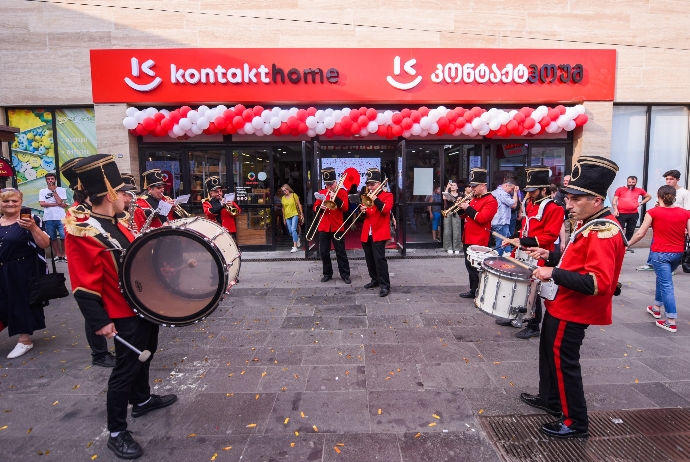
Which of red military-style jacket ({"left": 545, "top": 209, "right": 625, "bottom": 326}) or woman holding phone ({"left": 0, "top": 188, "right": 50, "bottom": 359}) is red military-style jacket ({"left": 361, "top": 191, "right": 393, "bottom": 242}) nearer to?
red military-style jacket ({"left": 545, "top": 209, "right": 625, "bottom": 326})

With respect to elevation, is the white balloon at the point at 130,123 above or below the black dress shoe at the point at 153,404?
above

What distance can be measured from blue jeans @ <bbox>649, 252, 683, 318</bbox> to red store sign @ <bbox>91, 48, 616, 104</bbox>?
592 centimetres

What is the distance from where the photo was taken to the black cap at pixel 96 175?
2758 mm

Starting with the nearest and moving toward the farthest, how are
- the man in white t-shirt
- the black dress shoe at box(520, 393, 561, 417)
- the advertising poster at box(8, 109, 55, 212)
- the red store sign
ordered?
1. the black dress shoe at box(520, 393, 561, 417)
2. the man in white t-shirt
3. the red store sign
4. the advertising poster at box(8, 109, 55, 212)

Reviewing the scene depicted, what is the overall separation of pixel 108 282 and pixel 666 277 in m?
6.48

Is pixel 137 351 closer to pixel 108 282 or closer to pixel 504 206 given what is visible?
pixel 108 282

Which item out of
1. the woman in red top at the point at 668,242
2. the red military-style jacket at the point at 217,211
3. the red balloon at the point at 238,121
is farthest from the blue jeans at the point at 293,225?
the woman in red top at the point at 668,242

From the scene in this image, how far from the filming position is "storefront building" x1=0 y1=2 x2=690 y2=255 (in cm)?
905

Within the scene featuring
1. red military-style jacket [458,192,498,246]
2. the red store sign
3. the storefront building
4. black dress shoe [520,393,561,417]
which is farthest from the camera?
the red store sign

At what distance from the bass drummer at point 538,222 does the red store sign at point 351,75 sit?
18.4ft

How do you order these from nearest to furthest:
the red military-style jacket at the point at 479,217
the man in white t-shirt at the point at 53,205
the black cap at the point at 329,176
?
the red military-style jacket at the point at 479,217 → the black cap at the point at 329,176 → the man in white t-shirt at the point at 53,205

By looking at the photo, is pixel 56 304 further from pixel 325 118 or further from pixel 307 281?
pixel 325 118

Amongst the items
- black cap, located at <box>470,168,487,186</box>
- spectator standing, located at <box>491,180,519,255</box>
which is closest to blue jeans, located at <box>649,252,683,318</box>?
black cap, located at <box>470,168,487,186</box>

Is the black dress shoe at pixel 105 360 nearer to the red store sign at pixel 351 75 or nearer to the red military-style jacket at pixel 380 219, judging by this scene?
the red military-style jacket at pixel 380 219
